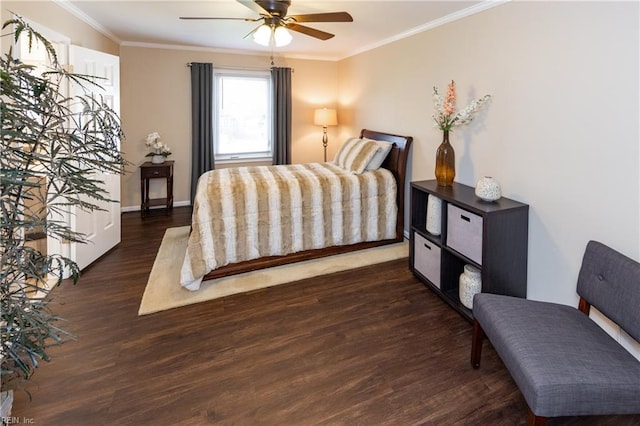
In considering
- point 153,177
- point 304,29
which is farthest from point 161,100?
point 304,29

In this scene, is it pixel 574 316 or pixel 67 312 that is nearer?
pixel 574 316

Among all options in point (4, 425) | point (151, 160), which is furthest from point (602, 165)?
point (151, 160)

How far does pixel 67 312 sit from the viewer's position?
8.43 feet

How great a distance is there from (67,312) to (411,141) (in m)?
3.56

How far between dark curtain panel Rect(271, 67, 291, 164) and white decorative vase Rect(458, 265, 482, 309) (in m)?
3.91

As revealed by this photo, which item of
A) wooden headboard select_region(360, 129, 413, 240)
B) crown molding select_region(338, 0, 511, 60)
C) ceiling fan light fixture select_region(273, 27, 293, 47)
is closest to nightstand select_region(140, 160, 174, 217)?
ceiling fan light fixture select_region(273, 27, 293, 47)

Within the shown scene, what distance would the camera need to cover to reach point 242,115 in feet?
18.8

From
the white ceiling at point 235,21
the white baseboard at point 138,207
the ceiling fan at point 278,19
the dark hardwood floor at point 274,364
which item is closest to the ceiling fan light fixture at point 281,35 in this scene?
the ceiling fan at point 278,19

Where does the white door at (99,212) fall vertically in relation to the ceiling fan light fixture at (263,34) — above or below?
below

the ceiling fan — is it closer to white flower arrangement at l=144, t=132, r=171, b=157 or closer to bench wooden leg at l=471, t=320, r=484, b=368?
bench wooden leg at l=471, t=320, r=484, b=368

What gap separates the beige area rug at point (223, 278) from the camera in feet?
9.27

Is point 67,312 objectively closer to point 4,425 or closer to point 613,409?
point 4,425

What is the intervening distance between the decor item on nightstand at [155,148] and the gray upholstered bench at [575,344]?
457 cm

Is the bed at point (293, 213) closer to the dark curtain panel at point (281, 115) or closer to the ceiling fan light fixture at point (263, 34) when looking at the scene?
the ceiling fan light fixture at point (263, 34)
